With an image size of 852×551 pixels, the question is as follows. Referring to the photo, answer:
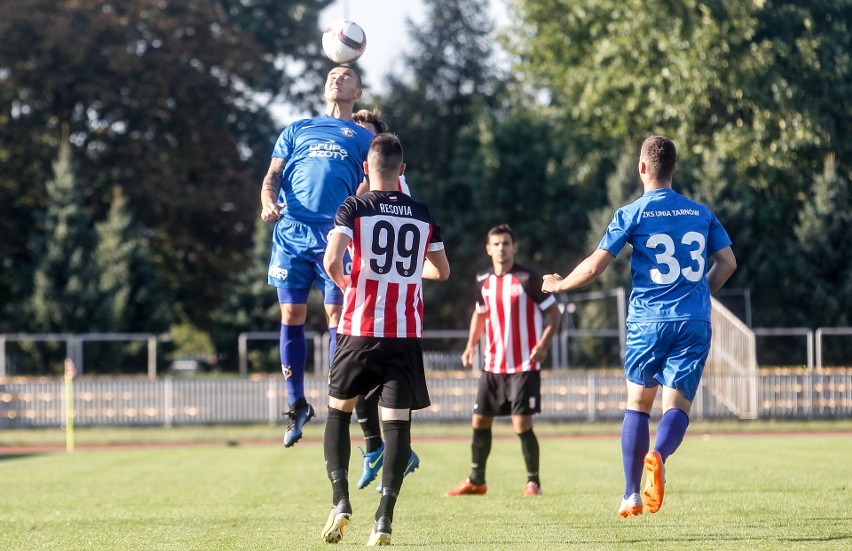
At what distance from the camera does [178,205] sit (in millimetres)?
38094

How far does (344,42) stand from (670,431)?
3.88m

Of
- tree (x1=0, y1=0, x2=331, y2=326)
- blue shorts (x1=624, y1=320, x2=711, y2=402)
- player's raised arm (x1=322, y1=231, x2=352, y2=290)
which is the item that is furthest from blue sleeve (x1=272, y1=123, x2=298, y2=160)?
tree (x1=0, y1=0, x2=331, y2=326)

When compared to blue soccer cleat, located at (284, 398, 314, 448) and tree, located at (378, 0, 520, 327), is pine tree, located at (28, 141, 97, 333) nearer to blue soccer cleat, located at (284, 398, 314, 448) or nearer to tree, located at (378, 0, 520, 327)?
tree, located at (378, 0, 520, 327)

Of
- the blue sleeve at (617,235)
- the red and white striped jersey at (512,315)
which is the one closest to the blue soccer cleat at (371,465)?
the blue sleeve at (617,235)

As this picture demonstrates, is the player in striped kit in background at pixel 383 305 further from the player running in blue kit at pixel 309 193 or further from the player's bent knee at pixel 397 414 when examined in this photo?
the player running in blue kit at pixel 309 193

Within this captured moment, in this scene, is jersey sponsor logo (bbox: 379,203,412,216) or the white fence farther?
the white fence

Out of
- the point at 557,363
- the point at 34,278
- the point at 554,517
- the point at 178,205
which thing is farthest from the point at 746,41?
the point at 554,517

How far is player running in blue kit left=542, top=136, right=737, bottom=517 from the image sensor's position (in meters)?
7.51

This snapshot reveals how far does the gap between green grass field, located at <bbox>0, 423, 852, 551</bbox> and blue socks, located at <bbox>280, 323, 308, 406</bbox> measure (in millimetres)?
890

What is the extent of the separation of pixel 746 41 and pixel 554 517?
3247cm

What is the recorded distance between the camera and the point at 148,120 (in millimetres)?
39031

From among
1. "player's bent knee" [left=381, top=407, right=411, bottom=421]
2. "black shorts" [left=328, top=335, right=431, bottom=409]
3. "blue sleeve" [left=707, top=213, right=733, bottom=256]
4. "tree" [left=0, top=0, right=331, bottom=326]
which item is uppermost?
"tree" [left=0, top=0, right=331, bottom=326]

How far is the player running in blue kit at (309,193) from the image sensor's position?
28.5 feet

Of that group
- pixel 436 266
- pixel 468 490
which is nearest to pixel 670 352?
pixel 436 266
